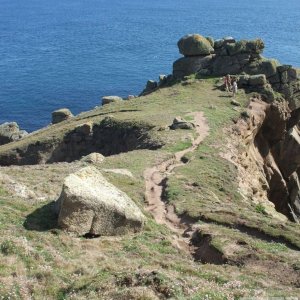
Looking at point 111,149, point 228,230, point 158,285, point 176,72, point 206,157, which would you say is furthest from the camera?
point 176,72

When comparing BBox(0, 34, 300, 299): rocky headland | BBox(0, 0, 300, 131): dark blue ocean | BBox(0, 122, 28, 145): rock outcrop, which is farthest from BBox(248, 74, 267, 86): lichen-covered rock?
BBox(0, 0, 300, 131): dark blue ocean

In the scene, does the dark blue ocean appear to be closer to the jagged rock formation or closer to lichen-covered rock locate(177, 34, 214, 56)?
lichen-covered rock locate(177, 34, 214, 56)

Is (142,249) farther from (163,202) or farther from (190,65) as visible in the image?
(190,65)

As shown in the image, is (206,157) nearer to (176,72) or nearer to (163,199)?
(163,199)

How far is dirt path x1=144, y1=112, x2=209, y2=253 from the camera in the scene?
29.9m

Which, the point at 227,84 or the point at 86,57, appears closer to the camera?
the point at 227,84

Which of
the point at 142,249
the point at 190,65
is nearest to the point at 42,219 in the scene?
the point at 142,249

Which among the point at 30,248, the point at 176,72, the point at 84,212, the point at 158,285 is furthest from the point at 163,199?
the point at 176,72

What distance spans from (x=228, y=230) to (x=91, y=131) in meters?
34.9

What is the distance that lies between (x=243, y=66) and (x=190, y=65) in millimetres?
9532

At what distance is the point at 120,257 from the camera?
79.8 feet

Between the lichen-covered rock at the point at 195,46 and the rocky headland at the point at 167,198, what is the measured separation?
Result: 6.79 meters

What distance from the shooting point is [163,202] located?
116 ft

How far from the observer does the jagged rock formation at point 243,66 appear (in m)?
69.4
